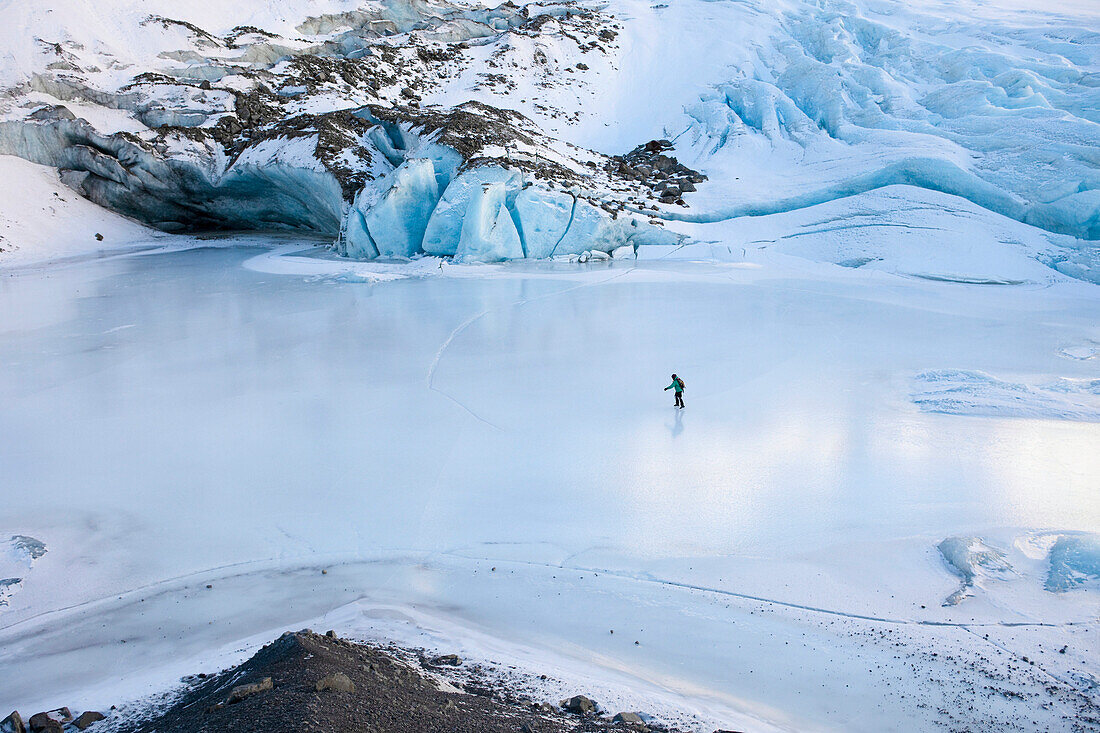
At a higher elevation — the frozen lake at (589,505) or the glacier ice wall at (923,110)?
the glacier ice wall at (923,110)

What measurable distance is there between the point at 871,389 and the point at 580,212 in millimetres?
8634

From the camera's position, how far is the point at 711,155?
18.7 meters

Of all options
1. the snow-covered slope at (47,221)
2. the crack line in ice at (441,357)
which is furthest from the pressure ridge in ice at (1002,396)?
the snow-covered slope at (47,221)

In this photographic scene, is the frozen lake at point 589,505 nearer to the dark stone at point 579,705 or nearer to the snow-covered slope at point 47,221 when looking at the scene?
the dark stone at point 579,705

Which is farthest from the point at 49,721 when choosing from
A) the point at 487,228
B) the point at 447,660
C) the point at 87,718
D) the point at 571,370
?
the point at 487,228

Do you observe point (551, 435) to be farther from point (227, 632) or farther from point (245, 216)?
point (245, 216)

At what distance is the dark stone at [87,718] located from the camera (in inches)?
114

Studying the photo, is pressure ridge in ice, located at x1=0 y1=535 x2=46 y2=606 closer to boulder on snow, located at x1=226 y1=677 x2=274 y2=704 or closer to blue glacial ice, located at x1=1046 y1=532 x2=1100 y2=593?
boulder on snow, located at x1=226 y1=677 x2=274 y2=704

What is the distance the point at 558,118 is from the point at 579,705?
1959cm

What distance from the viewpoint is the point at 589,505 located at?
191 inches

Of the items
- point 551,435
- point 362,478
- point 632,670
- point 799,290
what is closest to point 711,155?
point 799,290

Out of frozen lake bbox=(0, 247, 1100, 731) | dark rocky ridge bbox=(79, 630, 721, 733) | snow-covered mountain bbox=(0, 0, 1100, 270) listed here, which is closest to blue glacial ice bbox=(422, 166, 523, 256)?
snow-covered mountain bbox=(0, 0, 1100, 270)

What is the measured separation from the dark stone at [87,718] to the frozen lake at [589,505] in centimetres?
16

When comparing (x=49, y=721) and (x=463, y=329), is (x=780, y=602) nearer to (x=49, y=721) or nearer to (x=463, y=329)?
(x=49, y=721)
